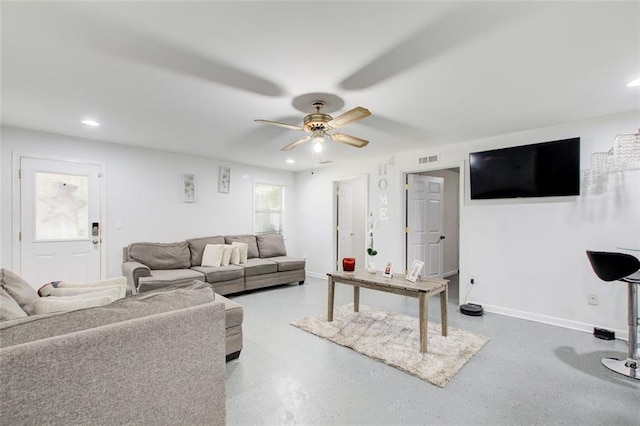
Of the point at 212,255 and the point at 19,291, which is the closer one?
the point at 19,291

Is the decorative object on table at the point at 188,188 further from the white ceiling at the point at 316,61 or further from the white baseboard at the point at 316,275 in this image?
the white baseboard at the point at 316,275

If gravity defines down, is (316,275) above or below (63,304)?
below

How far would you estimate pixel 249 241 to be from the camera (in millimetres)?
5539

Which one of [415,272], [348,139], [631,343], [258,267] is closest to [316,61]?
[348,139]

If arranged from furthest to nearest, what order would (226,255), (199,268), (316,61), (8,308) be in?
(226,255), (199,268), (316,61), (8,308)

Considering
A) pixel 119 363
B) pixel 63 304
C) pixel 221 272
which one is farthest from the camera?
pixel 221 272

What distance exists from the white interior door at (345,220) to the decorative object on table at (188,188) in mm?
2792

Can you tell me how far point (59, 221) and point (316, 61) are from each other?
4083mm

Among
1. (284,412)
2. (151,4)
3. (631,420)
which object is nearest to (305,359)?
Result: (284,412)

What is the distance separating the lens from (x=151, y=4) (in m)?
1.52

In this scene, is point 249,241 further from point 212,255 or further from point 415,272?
point 415,272

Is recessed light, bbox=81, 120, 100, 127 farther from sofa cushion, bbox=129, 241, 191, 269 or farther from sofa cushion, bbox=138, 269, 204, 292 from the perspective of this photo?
sofa cushion, bbox=138, 269, 204, 292

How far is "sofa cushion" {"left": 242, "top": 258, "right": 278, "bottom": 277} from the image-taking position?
4.71 meters

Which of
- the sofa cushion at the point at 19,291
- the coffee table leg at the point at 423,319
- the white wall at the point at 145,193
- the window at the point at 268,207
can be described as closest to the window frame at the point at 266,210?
the window at the point at 268,207
